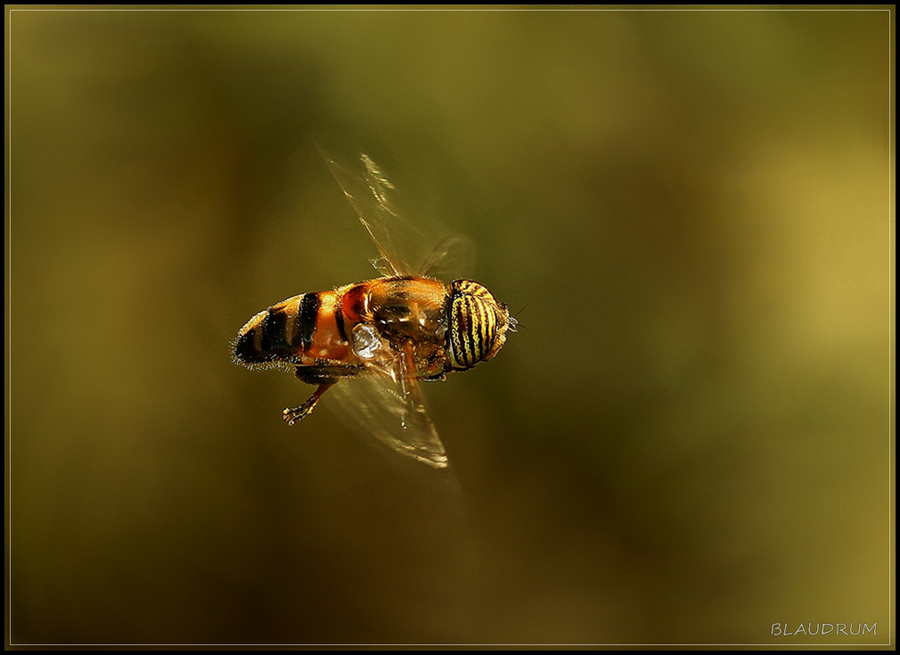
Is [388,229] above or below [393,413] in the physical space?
above

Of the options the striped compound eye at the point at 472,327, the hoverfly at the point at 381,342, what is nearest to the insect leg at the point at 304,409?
the hoverfly at the point at 381,342

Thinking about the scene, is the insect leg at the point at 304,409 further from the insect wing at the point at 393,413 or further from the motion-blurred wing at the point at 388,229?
the motion-blurred wing at the point at 388,229

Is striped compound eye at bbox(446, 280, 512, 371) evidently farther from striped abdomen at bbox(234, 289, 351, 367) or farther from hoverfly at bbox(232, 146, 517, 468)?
striped abdomen at bbox(234, 289, 351, 367)

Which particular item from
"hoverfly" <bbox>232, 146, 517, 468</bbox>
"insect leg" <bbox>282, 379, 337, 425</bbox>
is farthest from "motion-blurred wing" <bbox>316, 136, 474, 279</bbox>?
"insect leg" <bbox>282, 379, 337, 425</bbox>

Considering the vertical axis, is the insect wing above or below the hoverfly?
below

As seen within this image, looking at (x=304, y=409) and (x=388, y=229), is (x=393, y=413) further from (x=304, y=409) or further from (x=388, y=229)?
(x=388, y=229)

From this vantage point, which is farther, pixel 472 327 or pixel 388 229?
pixel 388 229

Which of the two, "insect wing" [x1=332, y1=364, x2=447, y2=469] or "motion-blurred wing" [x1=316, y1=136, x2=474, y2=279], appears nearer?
"insect wing" [x1=332, y1=364, x2=447, y2=469]

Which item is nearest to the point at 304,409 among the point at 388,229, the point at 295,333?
the point at 295,333
